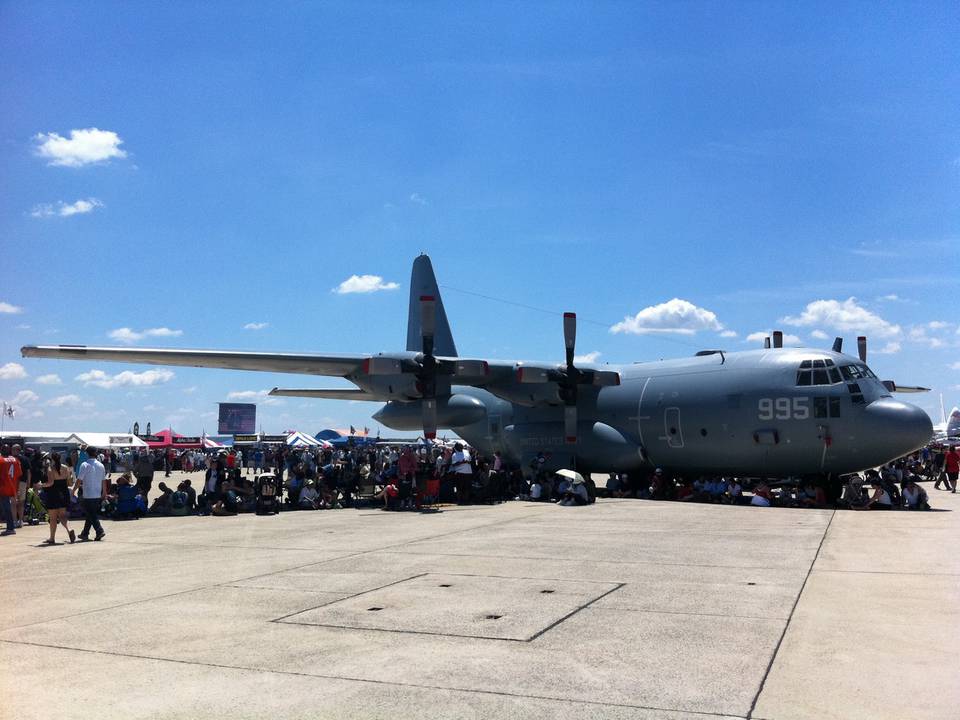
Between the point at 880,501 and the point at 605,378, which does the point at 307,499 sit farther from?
the point at 880,501

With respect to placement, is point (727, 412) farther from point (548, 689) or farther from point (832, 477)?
point (548, 689)

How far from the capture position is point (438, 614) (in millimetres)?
7316

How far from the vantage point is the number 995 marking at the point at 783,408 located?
18.8m

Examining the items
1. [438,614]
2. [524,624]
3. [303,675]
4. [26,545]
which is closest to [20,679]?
[303,675]

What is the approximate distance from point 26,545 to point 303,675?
9.76 meters

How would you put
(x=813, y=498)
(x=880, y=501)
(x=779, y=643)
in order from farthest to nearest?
(x=813, y=498)
(x=880, y=501)
(x=779, y=643)

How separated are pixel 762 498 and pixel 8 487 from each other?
1630cm

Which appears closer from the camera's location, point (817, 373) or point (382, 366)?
point (817, 373)

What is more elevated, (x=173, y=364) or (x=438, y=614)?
(x=173, y=364)

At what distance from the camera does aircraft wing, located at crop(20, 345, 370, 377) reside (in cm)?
1944

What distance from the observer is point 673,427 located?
21.4m

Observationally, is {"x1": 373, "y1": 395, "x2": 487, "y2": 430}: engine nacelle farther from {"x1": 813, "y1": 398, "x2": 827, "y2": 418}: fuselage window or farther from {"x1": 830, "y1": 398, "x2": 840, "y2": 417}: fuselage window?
{"x1": 830, "y1": 398, "x2": 840, "y2": 417}: fuselage window

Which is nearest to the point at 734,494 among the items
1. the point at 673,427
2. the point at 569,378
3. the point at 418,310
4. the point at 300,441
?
the point at 673,427

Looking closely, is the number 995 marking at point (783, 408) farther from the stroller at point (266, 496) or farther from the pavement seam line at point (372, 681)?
the pavement seam line at point (372, 681)
